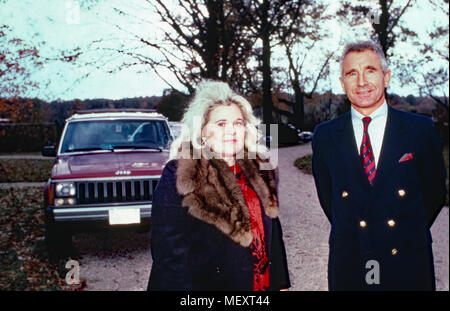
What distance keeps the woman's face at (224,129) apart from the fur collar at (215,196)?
0.10 meters

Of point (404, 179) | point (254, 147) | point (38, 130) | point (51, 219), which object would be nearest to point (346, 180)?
point (404, 179)

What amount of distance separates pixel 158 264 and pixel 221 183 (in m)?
0.53

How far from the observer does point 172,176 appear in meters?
2.15

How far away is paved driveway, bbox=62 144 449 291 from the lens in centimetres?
441

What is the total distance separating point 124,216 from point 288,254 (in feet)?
6.89

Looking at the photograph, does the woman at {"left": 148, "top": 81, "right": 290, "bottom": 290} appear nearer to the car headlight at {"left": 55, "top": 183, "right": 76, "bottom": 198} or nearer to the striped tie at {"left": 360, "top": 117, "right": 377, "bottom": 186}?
the striped tie at {"left": 360, "top": 117, "right": 377, "bottom": 186}

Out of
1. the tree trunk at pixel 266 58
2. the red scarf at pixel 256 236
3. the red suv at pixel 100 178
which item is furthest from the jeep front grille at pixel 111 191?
the red scarf at pixel 256 236

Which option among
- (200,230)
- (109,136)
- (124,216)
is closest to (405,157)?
(200,230)

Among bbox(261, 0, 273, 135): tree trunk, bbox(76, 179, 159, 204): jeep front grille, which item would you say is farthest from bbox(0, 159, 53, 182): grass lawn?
bbox(76, 179, 159, 204): jeep front grille

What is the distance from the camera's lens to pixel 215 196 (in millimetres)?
2230

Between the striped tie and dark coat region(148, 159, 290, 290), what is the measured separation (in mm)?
672

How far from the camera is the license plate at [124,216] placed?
4445 mm
